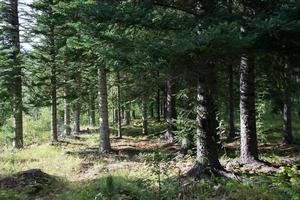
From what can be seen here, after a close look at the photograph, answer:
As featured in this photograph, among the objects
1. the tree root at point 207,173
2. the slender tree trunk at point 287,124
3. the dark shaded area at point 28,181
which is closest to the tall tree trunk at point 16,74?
the dark shaded area at point 28,181

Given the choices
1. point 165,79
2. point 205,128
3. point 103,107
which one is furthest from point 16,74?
point 205,128

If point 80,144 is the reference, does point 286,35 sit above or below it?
above

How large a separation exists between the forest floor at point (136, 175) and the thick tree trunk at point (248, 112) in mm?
613

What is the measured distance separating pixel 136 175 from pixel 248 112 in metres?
4.11

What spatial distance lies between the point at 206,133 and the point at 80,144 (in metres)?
12.8

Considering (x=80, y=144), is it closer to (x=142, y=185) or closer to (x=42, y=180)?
(x=42, y=180)

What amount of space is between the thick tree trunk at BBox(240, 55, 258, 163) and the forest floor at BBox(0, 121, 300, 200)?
61 centimetres

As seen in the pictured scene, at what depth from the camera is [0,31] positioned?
20672mm

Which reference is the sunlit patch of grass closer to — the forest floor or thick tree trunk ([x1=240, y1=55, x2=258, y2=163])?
the forest floor

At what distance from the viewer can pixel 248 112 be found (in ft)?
39.9

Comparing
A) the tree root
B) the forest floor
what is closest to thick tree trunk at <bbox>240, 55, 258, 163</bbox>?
the forest floor

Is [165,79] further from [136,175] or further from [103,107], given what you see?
[103,107]

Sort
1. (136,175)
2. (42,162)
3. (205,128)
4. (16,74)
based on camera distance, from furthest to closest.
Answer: (16,74)
(42,162)
(136,175)
(205,128)

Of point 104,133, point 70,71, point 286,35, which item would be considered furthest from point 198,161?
point 70,71
